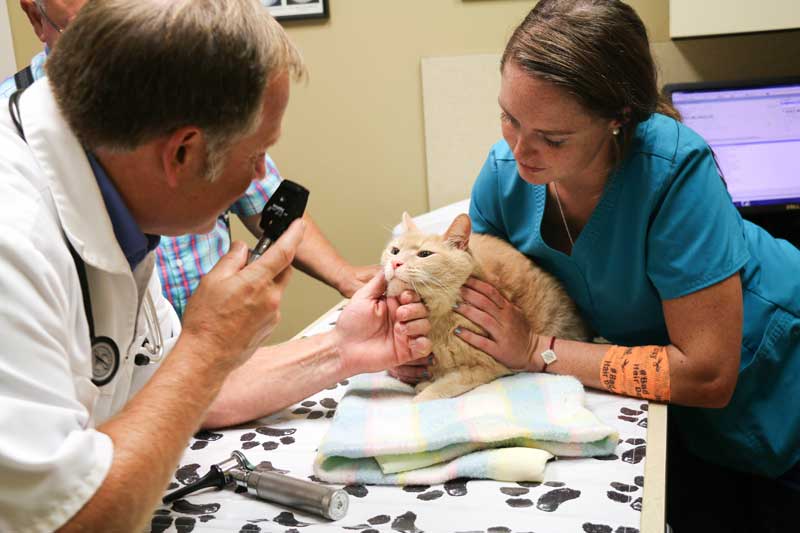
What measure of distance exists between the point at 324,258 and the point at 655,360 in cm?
116

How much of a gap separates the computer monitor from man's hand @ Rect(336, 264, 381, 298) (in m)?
1.09

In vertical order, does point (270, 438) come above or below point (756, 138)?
below

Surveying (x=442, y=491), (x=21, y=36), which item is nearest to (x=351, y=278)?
(x=442, y=491)

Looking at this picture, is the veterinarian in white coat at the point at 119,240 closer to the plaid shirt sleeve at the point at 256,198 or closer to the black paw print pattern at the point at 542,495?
the black paw print pattern at the point at 542,495

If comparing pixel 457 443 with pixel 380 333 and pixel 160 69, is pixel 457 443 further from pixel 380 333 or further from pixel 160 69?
pixel 160 69

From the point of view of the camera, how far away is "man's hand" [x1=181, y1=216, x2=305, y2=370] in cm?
90

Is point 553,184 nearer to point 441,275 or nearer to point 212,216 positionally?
point 441,275

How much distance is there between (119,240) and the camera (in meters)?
0.95

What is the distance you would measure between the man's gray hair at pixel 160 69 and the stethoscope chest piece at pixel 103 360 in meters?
0.25

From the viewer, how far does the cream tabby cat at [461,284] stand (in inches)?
54.0

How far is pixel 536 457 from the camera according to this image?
102cm

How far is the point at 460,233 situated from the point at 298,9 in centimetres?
156

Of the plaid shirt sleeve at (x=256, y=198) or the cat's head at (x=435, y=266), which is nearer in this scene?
the cat's head at (x=435, y=266)

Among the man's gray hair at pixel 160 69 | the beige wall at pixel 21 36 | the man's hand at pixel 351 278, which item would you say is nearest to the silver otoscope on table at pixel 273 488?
the man's gray hair at pixel 160 69
